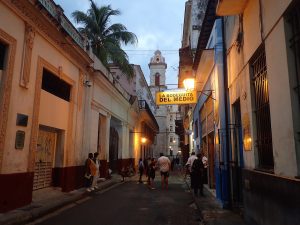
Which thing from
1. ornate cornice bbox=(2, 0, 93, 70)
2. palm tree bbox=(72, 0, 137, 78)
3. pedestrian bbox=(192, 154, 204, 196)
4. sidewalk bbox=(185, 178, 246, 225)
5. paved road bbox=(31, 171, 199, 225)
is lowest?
paved road bbox=(31, 171, 199, 225)

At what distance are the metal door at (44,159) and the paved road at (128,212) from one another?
1.71 meters

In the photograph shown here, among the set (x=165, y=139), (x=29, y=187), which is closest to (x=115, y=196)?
(x=29, y=187)

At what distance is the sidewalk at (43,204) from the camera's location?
23.8 feet

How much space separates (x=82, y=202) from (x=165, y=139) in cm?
5602

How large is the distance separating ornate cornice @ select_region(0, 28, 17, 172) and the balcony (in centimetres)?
569

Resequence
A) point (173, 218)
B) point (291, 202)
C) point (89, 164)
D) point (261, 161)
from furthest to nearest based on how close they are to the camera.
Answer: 1. point (89, 164)
2. point (173, 218)
3. point (261, 161)
4. point (291, 202)

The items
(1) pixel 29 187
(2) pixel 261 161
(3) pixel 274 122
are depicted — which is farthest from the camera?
(1) pixel 29 187

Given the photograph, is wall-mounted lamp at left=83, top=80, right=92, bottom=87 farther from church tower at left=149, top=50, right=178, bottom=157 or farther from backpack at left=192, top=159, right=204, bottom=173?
church tower at left=149, top=50, right=178, bottom=157

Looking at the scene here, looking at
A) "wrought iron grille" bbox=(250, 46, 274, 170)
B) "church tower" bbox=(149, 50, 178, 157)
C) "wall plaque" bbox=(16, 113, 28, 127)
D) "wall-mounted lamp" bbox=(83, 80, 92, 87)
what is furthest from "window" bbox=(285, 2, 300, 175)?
"church tower" bbox=(149, 50, 178, 157)

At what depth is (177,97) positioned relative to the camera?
12789 mm

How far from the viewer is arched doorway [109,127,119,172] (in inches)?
864

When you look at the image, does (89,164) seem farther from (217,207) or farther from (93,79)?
(217,207)

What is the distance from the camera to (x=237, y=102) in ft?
27.7

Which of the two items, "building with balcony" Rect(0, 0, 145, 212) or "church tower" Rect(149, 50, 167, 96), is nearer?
"building with balcony" Rect(0, 0, 145, 212)
